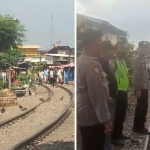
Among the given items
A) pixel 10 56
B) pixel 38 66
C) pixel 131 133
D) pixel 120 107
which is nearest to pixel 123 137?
pixel 131 133

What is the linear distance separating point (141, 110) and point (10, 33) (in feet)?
3.09

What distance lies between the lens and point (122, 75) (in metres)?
2.66

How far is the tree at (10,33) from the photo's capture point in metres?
2.69

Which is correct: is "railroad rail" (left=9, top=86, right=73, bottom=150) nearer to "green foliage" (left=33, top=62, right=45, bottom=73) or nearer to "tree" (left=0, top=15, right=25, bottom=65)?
"green foliage" (left=33, top=62, right=45, bottom=73)

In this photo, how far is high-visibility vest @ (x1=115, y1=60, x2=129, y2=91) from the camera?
265cm

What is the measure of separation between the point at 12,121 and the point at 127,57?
0.81 m

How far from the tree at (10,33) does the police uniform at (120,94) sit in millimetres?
595

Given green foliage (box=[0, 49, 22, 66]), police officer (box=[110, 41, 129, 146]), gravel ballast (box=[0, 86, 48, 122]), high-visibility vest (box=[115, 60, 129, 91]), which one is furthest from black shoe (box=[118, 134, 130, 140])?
green foliage (box=[0, 49, 22, 66])

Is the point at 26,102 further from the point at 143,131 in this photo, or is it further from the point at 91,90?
the point at 143,131

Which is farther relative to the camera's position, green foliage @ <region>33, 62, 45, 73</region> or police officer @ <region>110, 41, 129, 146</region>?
green foliage @ <region>33, 62, 45, 73</region>

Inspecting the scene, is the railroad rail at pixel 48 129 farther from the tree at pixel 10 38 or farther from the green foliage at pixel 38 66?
the tree at pixel 10 38

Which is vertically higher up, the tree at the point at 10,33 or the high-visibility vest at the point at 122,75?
the tree at the point at 10,33

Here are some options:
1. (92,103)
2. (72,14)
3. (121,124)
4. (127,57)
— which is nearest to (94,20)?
(72,14)

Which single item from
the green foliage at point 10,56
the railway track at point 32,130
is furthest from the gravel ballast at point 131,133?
the green foliage at point 10,56
